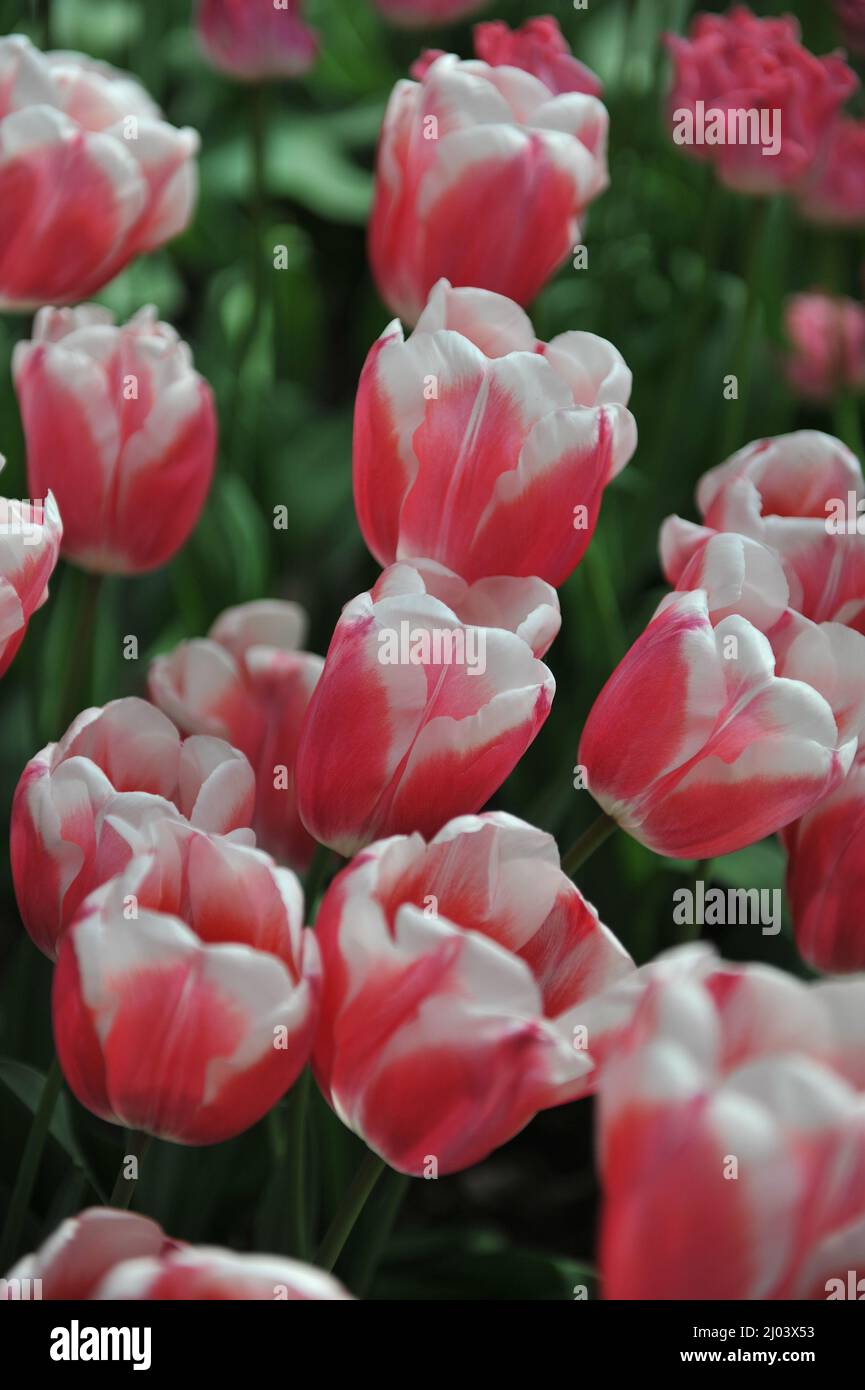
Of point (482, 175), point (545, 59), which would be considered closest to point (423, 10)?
point (545, 59)

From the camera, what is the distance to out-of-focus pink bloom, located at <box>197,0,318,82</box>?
829mm

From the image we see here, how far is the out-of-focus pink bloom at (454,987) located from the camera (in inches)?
12.3

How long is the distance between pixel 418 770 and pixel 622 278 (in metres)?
0.60

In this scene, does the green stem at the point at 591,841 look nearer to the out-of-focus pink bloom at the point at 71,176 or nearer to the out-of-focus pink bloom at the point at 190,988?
the out-of-focus pink bloom at the point at 190,988

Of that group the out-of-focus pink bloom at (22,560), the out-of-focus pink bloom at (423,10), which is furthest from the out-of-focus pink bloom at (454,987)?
the out-of-focus pink bloom at (423,10)

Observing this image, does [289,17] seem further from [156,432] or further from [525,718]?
[525,718]

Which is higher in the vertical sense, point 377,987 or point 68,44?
→ point 68,44

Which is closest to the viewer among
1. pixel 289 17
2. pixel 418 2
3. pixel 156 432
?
pixel 156 432

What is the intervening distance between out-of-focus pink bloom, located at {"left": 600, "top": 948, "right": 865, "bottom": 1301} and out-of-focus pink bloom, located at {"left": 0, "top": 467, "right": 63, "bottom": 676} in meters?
0.19

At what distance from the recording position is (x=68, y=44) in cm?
102

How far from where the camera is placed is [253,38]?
830mm

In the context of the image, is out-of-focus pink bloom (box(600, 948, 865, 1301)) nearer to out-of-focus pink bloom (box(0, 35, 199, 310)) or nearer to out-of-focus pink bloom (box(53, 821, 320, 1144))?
out-of-focus pink bloom (box(53, 821, 320, 1144))

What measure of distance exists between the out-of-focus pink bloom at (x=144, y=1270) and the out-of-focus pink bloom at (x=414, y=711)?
12 centimetres

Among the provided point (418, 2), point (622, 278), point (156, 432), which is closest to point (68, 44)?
point (418, 2)
